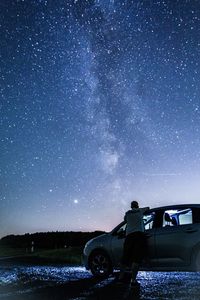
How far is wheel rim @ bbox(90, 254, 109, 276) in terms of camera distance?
38.5 feet

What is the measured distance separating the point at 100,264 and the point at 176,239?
2242 millimetres

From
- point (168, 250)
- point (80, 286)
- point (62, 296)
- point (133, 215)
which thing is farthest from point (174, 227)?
point (62, 296)

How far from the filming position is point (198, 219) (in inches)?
425

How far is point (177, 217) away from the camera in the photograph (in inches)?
440

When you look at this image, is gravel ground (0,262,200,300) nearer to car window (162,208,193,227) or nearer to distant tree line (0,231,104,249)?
car window (162,208,193,227)

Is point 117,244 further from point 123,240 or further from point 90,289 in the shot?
point 90,289

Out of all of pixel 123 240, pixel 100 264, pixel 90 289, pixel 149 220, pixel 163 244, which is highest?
pixel 149 220

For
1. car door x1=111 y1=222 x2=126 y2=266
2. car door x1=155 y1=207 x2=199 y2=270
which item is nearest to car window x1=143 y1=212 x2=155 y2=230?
car door x1=155 y1=207 x2=199 y2=270

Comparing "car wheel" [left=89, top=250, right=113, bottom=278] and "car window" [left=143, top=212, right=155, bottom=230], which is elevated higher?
"car window" [left=143, top=212, right=155, bottom=230]

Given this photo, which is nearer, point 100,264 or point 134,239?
point 134,239

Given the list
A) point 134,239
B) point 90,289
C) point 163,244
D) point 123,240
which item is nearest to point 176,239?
point 163,244

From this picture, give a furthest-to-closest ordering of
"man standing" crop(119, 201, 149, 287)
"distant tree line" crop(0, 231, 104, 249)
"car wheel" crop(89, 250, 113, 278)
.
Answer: "distant tree line" crop(0, 231, 104, 249), "car wheel" crop(89, 250, 113, 278), "man standing" crop(119, 201, 149, 287)

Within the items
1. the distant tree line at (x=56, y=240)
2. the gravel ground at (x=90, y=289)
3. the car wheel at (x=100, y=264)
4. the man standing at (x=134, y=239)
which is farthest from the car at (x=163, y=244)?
the distant tree line at (x=56, y=240)

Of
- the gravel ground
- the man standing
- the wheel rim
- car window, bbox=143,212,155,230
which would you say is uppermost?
car window, bbox=143,212,155,230
